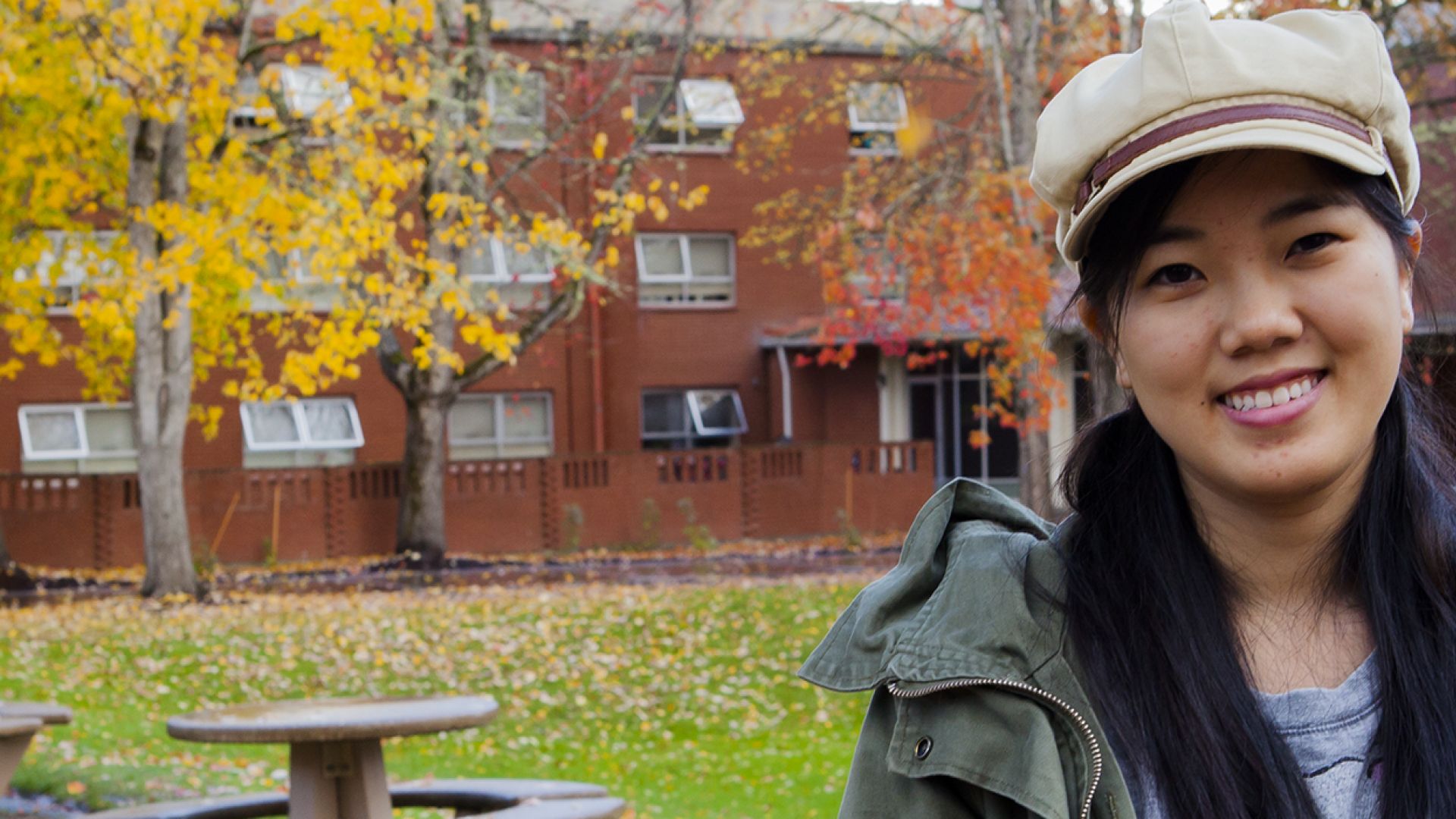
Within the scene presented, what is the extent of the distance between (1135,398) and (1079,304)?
5.0 inches

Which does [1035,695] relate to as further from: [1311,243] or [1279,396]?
[1311,243]

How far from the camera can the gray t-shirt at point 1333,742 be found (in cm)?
165

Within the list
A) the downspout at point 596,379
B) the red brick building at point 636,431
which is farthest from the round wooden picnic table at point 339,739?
the downspout at point 596,379

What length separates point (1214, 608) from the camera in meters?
1.74

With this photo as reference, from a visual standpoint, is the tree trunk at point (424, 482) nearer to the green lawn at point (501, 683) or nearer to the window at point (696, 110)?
the green lawn at point (501, 683)

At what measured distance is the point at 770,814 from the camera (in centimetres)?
837

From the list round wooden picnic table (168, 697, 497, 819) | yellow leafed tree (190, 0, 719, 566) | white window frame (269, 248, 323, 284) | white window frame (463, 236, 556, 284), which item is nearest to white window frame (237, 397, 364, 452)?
yellow leafed tree (190, 0, 719, 566)

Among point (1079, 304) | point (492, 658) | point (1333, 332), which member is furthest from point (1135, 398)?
point (492, 658)

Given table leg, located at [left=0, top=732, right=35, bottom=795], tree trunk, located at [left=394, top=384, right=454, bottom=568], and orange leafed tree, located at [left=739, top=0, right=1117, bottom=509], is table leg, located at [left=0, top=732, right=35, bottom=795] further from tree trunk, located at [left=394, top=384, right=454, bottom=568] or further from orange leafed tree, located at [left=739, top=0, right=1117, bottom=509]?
tree trunk, located at [left=394, top=384, right=454, bottom=568]

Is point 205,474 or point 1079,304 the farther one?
point 205,474

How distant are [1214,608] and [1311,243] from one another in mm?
381

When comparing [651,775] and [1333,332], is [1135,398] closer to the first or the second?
[1333,332]

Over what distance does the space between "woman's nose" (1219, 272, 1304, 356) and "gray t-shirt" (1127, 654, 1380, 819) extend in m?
0.36

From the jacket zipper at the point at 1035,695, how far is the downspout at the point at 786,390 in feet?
91.5
